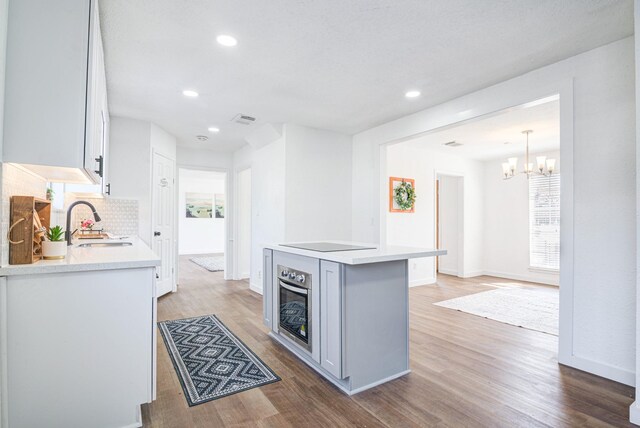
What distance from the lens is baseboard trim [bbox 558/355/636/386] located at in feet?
7.39

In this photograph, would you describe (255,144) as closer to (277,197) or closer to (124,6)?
(277,197)

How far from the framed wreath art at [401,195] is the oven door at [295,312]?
3048 millimetres

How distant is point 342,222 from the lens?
16.2ft

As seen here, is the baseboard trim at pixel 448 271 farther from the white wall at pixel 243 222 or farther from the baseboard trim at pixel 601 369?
the baseboard trim at pixel 601 369

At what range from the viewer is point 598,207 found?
2430 mm

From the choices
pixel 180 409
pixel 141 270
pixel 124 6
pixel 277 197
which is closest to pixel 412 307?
pixel 277 197

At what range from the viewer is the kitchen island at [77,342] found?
1.45 metres

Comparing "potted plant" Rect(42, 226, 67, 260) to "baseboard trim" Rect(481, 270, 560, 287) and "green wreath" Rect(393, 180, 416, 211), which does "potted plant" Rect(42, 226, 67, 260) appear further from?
"baseboard trim" Rect(481, 270, 560, 287)

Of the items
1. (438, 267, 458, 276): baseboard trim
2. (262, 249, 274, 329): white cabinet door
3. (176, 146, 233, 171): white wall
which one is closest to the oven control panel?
(262, 249, 274, 329): white cabinet door

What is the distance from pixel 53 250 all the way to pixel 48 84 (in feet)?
2.62

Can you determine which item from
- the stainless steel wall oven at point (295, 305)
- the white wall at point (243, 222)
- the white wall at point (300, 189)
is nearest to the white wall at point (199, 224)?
the white wall at point (243, 222)

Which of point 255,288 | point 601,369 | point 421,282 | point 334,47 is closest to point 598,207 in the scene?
point 601,369

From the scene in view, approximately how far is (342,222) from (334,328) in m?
2.87

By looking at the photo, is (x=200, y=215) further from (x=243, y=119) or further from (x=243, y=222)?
(x=243, y=119)
